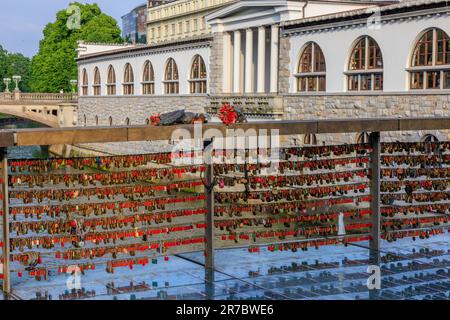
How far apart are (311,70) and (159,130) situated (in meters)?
26.2

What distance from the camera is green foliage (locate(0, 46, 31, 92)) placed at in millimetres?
114250

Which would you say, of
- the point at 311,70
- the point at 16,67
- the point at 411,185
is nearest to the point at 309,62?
the point at 311,70

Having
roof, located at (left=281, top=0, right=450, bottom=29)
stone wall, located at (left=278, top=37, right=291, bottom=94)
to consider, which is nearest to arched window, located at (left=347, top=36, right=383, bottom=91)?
roof, located at (left=281, top=0, right=450, bottom=29)

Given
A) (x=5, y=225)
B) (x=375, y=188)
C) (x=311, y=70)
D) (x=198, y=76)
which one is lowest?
(x=5, y=225)

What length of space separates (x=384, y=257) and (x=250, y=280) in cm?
197

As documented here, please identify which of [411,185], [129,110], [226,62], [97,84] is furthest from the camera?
[97,84]

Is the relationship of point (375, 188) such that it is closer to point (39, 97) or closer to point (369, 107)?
point (369, 107)

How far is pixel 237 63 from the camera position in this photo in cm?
3994

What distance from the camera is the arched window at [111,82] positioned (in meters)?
54.9

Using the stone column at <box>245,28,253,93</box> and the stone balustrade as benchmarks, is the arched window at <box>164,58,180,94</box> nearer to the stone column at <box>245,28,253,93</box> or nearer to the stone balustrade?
the stone column at <box>245,28,253,93</box>

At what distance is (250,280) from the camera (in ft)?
24.4

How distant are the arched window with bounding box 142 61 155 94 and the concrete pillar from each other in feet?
34.7

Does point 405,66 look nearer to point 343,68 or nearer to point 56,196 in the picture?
point 343,68
